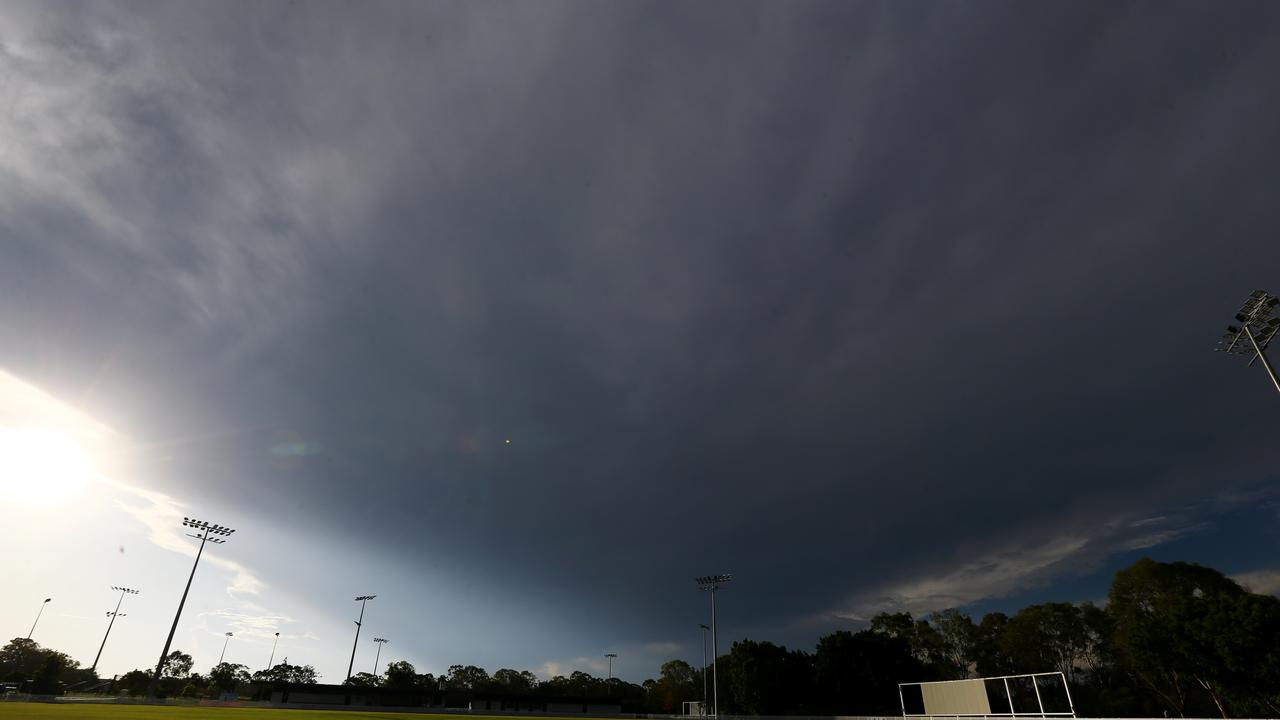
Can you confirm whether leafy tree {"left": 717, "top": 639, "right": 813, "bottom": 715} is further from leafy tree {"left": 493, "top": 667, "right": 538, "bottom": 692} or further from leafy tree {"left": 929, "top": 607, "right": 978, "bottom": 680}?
leafy tree {"left": 493, "top": 667, "right": 538, "bottom": 692}

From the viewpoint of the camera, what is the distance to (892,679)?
76688 millimetres

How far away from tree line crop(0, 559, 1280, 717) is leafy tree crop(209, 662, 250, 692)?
126ft

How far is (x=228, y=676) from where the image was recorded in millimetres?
167750

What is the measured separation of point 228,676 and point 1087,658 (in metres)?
216

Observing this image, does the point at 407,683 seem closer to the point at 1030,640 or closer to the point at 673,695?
the point at 673,695

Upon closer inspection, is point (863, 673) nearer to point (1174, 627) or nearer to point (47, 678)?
point (1174, 627)

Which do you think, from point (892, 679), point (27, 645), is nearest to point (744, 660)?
point (892, 679)

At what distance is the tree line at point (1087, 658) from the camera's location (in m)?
44.9

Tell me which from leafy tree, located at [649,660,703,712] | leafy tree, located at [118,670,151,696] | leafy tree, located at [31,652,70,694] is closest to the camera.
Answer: leafy tree, located at [31,652,70,694]

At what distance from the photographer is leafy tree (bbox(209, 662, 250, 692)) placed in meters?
146

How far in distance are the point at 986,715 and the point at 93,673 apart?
20266cm

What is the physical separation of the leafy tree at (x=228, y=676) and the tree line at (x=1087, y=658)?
38.3 metres

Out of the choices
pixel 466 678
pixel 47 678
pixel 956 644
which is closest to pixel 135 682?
pixel 47 678

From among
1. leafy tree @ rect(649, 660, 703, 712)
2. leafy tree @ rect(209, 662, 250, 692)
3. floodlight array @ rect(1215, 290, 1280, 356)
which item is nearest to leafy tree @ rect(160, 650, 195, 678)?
leafy tree @ rect(209, 662, 250, 692)
